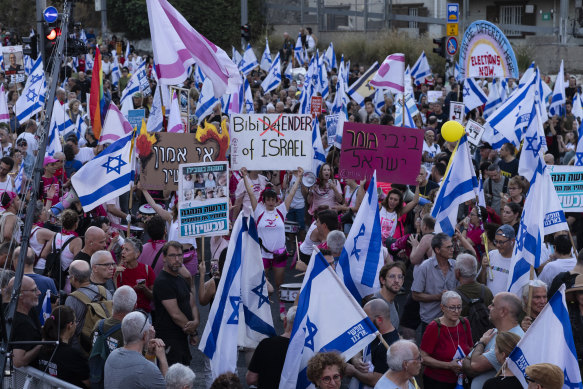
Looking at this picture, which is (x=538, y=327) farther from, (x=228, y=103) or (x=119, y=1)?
(x=119, y=1)

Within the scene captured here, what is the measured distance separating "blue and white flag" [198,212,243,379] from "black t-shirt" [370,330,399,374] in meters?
1.03

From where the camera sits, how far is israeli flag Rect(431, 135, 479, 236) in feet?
31.1

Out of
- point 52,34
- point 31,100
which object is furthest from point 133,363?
point 31,100

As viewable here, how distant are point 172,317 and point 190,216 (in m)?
1.20

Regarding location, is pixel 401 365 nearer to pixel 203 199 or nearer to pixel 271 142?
pixel 203 199

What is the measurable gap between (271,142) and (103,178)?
91.1 inches

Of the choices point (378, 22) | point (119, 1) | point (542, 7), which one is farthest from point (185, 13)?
point (542, 7)

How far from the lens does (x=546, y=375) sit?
537 cm

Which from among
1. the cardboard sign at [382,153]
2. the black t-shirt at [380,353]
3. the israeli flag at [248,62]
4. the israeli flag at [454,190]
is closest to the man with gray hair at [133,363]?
the black t-shirt at [380,353]

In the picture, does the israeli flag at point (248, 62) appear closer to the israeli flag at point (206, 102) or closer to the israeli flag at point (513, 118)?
the israeli flag at point (206, 102)

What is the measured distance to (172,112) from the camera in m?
13.2

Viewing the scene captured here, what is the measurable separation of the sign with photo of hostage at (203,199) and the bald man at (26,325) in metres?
1.73

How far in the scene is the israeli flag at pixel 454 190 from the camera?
9492 mm

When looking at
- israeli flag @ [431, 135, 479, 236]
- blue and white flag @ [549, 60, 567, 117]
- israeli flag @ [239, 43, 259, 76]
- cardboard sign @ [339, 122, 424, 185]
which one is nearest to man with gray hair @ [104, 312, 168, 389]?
israeli flag @ [431, 135, 479, 236]
